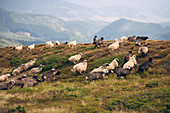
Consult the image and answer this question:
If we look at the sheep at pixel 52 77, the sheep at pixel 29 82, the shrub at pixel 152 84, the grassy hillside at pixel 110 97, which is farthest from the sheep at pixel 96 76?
the sheep at pixel 29 82

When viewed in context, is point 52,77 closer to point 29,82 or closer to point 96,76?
point 29,82

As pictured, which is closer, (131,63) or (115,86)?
(115,86)

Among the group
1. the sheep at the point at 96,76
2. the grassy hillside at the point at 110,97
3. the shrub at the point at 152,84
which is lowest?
the grassy hillside at the point at 110,97

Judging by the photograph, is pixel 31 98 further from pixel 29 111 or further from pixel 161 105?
pixel 161 105

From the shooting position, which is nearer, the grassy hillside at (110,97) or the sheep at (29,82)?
the grassy hillside at (110,97)

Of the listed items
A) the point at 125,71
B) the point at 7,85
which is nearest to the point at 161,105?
the point at 125,71

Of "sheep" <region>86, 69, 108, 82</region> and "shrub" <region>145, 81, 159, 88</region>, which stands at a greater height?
"sheep" <region>86, 69, 108, 82</region>

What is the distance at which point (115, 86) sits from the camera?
13.0 meters

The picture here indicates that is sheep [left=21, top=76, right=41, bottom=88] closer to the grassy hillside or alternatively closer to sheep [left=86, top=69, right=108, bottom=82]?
the grassy hillside

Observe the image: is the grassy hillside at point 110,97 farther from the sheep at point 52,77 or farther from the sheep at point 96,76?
the sheep at point 52,77

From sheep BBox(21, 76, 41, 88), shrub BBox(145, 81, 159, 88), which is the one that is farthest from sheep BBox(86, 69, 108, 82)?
sheep BBox(21, 76, 41, 88)

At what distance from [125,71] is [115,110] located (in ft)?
22.5

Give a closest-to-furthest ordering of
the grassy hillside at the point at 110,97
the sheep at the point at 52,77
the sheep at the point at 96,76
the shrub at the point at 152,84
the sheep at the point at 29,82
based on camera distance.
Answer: the grassy hillside at the point at 110,97 < the shrub at the point at 152,84 < the sheep at the point at 96,76 < the sheep at the point at 29,82 < the sheep at the point at 52,77

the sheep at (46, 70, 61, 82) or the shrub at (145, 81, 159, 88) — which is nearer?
the shrub at (145, 81, 159, 88)
